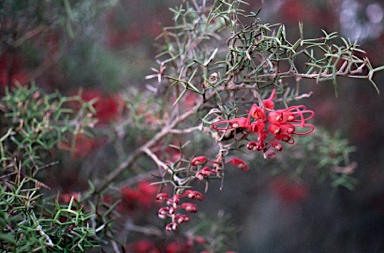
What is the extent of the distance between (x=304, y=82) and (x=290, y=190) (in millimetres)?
813

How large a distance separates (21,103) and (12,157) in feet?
0.60

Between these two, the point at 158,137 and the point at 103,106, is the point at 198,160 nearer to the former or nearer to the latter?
the point at 158,137

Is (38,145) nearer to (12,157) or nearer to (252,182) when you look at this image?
(12,157)

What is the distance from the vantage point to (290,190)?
302 centimetres

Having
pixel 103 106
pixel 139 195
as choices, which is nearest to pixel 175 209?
pixel 139 195

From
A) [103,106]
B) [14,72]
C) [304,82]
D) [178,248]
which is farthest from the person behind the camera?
[304,82]

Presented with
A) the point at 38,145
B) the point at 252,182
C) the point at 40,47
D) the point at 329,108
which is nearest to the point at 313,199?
the point at 252,182

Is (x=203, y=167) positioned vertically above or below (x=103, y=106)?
above

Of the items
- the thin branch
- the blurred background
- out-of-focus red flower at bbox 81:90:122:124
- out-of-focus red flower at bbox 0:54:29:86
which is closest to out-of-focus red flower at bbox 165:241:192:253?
the blurred background

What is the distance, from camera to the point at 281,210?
3.59 m

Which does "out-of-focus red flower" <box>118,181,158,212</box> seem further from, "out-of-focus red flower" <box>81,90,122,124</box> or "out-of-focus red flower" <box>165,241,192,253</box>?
Result: "out-of-focus red flower" <box>81,90,122,124</box>

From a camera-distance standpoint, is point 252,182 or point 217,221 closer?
point 217,221

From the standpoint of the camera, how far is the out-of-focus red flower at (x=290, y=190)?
297cm

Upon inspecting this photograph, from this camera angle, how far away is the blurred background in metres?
1.72
